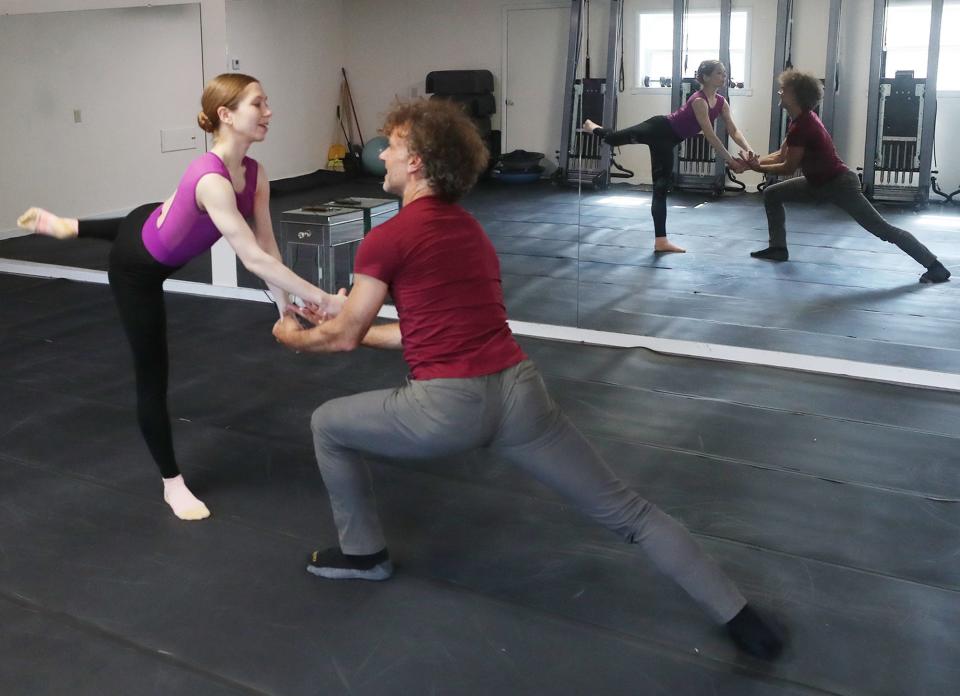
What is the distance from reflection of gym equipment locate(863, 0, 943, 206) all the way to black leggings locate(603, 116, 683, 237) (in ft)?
2.69

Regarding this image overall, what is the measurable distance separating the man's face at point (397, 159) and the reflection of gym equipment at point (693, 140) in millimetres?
2390

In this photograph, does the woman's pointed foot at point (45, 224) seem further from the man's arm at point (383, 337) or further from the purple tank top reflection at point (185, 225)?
the man's arm at point (383, 337)

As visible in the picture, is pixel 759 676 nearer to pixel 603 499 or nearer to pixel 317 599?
pixel 603 499

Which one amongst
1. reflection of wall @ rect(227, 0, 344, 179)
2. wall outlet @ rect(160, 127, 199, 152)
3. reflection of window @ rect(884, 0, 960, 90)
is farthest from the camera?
wall outlet @ rect(160, 127, 199, 152)

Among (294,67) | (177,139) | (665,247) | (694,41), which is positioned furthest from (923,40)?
(177,139)

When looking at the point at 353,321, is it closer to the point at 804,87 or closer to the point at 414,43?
the point at 804,87

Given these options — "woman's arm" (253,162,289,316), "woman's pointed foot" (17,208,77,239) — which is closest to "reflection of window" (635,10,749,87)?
"woman's arm" (253,162,289,316)

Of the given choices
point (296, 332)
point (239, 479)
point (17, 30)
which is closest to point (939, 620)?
point (296, 332)

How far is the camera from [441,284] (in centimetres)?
207

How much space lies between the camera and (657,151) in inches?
175

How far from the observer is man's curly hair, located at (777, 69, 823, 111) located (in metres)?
3.95

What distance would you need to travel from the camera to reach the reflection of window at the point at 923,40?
3.65 meters

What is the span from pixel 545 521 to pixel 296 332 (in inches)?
39.6

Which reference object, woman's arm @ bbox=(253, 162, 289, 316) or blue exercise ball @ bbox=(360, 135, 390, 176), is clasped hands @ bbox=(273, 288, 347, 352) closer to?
woman's arm @ bbox=(253, 162, 289, 316)
